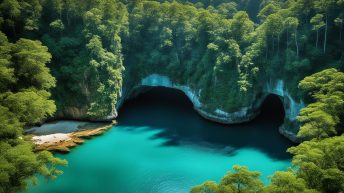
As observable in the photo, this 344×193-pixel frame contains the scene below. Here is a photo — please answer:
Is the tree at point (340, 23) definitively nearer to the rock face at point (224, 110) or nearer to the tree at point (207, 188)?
the rock face at point (224, 110)

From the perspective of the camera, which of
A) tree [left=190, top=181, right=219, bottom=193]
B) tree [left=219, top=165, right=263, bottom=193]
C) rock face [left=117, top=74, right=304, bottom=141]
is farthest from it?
rock face [left=117, top=74, right=304, bottom=141]

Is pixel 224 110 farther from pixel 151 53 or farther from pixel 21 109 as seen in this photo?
pixel 21 109

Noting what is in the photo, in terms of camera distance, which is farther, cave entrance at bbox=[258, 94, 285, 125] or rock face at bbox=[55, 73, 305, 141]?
cave entrance at bbox=[258, 94, 285, 125]

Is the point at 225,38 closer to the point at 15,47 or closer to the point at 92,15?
the point at 92,15

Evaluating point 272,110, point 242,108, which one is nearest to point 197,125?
point 242,108

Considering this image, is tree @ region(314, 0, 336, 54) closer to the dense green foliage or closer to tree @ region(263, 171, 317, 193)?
tree @ region(263, 171, 317, 193)

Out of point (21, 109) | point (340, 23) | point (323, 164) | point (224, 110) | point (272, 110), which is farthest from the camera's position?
point (272, 110)

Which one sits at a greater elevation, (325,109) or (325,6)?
(325,6)

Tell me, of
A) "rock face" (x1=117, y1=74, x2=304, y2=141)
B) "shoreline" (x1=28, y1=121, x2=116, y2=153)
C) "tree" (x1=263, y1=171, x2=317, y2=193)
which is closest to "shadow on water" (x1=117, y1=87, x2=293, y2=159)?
"rock face" (x1=117, y1=74, x2=304, y2=141)
